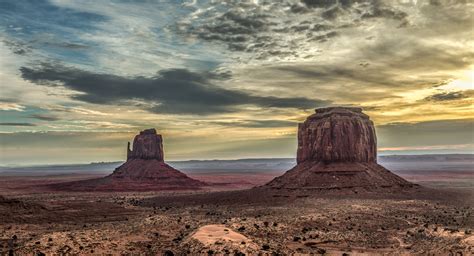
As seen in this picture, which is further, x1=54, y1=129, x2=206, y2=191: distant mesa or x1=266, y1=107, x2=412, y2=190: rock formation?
x1=54, y1=129, x2=206, y2=191: distant mesa

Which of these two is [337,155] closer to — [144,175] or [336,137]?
[336,137]

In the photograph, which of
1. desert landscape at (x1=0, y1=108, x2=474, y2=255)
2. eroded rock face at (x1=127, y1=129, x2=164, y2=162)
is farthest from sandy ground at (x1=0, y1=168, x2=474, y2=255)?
eroded rock face at (x1=127, y1=129, x2=164, y2=162)

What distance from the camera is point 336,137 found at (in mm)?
84125

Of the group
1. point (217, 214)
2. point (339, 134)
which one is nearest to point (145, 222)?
point (217, 214)

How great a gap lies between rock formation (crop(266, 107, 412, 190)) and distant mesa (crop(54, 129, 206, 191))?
136ft

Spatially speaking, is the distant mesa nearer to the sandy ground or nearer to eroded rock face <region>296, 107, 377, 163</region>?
eroded rock face <region>296, 107, 377, 163</region>

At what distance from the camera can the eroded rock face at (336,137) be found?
84.2 meters

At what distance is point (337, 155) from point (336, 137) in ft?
12.0

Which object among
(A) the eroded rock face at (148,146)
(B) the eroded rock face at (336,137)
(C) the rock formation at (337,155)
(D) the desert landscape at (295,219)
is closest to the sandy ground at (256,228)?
(D) the desert landscape at (295,219)

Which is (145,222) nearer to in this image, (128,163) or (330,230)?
(330,230)

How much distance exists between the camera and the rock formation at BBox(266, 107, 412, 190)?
7806 cm

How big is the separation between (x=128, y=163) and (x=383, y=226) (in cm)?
10960

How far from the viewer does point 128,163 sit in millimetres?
139750

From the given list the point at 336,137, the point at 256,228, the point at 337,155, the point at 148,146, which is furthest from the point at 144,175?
the point at 256,228
